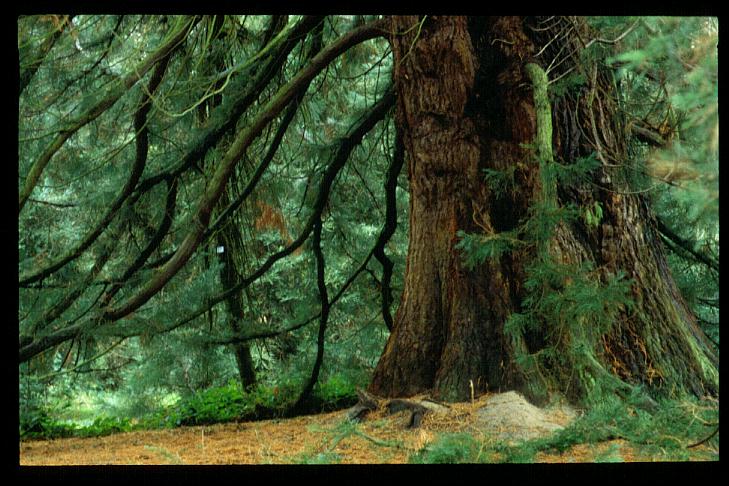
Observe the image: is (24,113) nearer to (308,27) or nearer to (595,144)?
(308,27)

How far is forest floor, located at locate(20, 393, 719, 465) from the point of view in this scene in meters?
3.15

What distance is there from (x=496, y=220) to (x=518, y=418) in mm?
886

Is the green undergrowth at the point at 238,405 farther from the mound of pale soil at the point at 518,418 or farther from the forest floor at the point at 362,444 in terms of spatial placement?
the mound of pale soil at the point at 518,418

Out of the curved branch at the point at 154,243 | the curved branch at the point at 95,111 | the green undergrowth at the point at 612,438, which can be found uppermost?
the curved branch at the point at 95,111

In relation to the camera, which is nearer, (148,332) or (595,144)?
(595,144)

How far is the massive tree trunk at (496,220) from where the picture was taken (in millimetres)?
3576

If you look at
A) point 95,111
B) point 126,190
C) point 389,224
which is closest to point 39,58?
point 95,111

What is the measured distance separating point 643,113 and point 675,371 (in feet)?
5.10

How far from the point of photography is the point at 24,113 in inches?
170

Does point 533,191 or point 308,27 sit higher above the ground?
point 308,27

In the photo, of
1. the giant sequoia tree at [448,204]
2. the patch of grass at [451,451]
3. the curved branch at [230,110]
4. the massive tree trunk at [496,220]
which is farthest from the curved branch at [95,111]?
the patch of grass at [451,451]

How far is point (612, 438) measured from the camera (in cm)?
318
